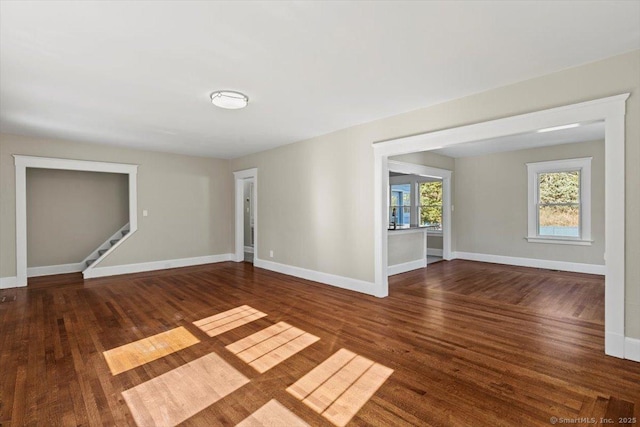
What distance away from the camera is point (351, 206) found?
5082 mm

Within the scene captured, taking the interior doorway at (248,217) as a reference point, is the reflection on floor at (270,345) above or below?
below

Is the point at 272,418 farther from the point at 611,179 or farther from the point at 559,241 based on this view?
the point at 559,241

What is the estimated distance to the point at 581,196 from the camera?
6484 millimetres

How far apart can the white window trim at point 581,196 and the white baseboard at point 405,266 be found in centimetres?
251

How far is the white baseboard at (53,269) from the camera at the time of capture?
20.6 feet

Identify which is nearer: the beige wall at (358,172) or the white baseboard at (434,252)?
the beige wall at (358,172)

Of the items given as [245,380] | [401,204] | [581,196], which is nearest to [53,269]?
[245,380]

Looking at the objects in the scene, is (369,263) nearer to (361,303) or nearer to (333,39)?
(361,303)

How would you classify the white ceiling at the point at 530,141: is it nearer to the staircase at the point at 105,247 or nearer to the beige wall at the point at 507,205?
the beige wall at the point at 507,205

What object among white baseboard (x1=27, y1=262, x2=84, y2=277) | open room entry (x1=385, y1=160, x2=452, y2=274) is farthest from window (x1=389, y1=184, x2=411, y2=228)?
white baseboard (x1=27, y1=262, x2=84, y2=277)

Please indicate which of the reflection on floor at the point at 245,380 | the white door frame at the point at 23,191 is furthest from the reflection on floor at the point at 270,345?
the white door frame at the point at 23,191

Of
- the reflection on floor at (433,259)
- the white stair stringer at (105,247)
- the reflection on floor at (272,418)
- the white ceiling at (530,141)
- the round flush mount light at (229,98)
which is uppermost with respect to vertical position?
the white ceiling at (530,141)

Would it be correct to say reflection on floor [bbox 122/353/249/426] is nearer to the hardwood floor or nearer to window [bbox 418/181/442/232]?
the hardwood floor

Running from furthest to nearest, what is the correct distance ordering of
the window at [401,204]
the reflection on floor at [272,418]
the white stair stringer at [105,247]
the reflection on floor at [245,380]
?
the window at [401,204] < the white stair stringer at [105,247] < the reflection on floor at [245,380] < the reflection on floor at [272,418]
